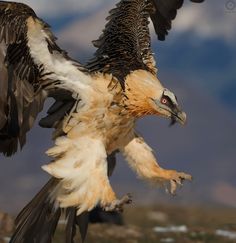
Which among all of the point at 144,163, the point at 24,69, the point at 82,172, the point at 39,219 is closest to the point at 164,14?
the point at 144,163

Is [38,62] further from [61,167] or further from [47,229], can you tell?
[47,229]

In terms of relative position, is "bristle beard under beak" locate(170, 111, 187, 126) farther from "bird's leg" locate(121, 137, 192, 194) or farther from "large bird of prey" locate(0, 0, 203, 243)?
"bird's leg" locate(121, 137, 192, 194)

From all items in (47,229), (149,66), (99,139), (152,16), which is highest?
(152,16)

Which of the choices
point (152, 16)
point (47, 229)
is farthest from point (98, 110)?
point (152, 16)

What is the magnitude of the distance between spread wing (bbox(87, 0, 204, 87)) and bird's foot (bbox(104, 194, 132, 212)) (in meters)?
1.50

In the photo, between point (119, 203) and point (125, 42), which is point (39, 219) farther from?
point (125, 42)

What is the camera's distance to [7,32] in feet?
36.2

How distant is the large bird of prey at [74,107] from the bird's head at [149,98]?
0.04 feet

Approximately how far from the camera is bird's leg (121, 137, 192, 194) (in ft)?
39.0

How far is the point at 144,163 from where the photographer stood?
12.1 meters

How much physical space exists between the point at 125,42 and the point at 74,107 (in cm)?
142

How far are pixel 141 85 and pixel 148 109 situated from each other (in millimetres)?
312

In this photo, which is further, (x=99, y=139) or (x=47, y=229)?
(x=47, y=229)

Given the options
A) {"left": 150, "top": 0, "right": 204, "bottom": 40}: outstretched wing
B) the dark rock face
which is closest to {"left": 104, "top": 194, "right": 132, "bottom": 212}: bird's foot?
{"left": 150, "top": 0, "right": 204, "bottom": 40}: outstretched wing
